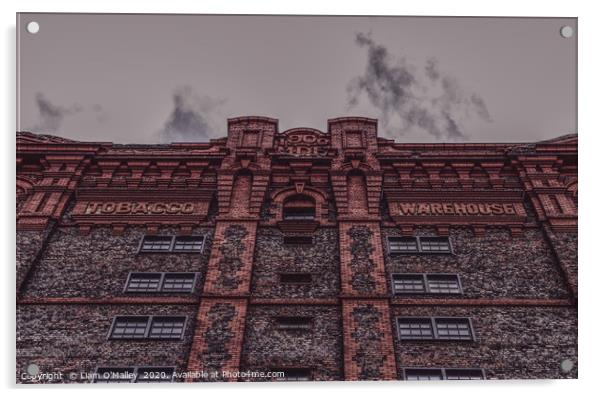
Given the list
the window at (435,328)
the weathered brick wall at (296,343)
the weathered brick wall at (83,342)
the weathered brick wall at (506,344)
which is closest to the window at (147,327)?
the weathered brick wall at (83,342)

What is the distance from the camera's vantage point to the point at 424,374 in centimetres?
1650

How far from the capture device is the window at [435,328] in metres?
17.4

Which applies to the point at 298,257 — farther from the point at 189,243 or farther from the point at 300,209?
the point at 189,243

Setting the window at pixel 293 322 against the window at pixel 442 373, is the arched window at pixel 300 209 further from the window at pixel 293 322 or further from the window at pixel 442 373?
the window at pixel 442 373

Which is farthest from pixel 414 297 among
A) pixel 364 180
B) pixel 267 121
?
pixel 267 121

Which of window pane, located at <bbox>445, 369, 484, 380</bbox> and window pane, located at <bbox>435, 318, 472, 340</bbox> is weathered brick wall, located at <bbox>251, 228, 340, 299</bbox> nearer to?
window pane, located at <bbox>435, 318, 472, 340</bbox>

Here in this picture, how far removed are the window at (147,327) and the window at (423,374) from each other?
5521mm

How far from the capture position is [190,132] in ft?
73.0

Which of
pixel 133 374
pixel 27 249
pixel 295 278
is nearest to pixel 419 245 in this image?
pixel 295 278

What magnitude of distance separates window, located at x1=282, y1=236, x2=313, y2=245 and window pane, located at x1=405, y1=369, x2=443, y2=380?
556 centimetres

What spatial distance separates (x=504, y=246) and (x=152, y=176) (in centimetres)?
1128

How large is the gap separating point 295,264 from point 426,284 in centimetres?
357
